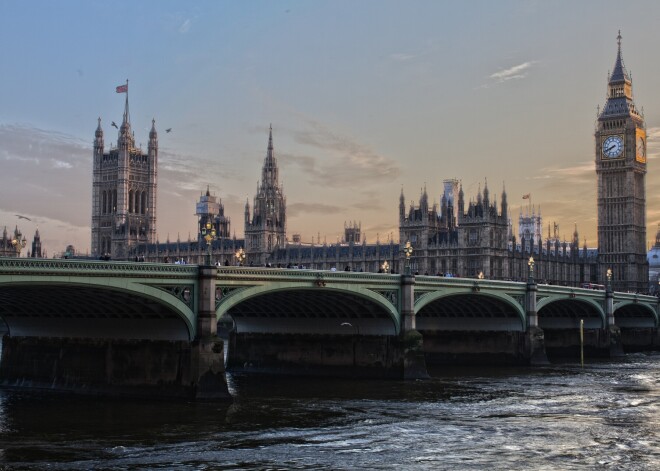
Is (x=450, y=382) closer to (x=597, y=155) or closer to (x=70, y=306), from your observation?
(x=70, y=306)

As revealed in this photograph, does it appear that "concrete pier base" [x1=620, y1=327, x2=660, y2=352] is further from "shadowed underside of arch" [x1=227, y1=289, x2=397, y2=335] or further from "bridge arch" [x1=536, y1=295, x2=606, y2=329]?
"shadowed underside of arch" [x1=227, y1=289, x2=397, y2=335]

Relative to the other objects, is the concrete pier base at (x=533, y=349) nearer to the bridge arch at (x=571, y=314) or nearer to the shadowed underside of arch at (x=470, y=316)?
the shadowed underside of arch at (x=470, y=316)

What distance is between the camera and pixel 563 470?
3712 centimetres

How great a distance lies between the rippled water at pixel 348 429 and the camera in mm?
38969

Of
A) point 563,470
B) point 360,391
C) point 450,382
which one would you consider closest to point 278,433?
point 563,470

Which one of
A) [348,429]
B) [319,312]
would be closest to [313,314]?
[319,312]

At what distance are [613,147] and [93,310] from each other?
145989 mm

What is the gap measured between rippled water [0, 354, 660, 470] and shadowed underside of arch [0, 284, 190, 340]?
15.5 ft

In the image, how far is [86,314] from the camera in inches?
2372

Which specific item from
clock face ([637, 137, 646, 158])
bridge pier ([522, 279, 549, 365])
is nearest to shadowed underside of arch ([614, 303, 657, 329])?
bridge pier ([522, 279, 549, 365])

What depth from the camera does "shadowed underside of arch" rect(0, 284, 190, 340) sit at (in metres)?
53.4

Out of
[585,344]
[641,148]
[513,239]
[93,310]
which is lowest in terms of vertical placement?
[585,344]

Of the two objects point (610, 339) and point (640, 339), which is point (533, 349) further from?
point (640, 339)

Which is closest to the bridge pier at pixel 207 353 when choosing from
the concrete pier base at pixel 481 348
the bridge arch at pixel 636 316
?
the concrete pier base at pixel 481 348
